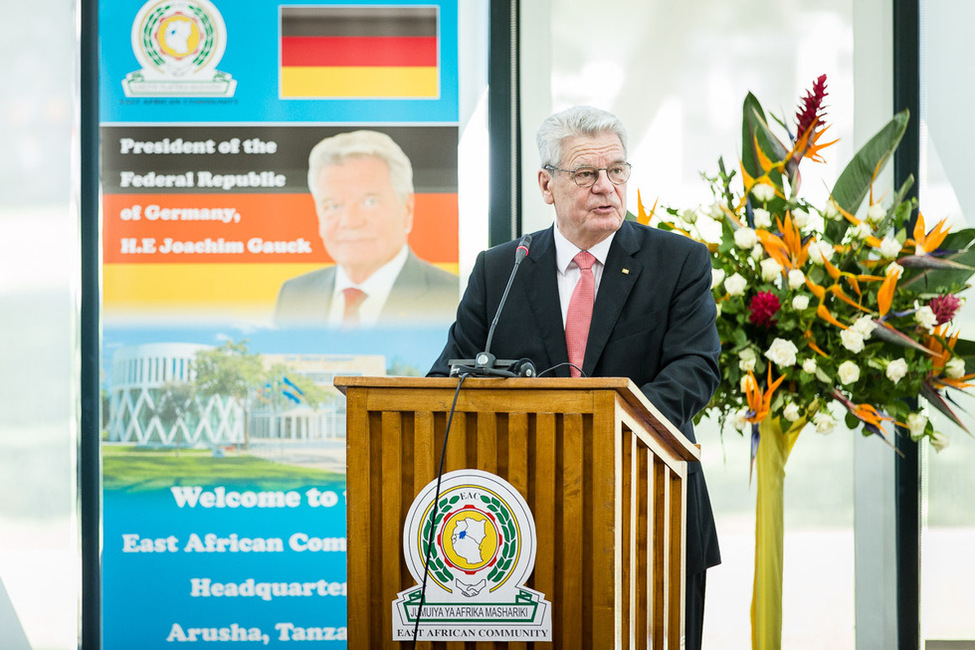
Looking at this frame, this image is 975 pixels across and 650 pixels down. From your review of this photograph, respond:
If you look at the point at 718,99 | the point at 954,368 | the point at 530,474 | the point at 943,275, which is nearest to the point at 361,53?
the point at 718,99

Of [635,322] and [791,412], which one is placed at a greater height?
[635,322]

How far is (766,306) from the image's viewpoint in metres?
3.10

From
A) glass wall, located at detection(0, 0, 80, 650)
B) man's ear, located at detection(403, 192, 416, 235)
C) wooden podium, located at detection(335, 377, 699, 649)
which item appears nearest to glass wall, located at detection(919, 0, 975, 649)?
man's ear, located at detection(403, 192, 416, 235)

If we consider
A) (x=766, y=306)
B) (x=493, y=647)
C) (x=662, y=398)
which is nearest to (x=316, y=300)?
(x=766, y=306)

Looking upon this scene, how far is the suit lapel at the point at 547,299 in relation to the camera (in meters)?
2.33

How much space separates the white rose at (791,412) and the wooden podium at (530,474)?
149 centimetres

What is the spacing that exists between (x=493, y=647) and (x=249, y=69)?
3.00 m

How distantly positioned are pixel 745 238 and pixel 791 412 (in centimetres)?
56

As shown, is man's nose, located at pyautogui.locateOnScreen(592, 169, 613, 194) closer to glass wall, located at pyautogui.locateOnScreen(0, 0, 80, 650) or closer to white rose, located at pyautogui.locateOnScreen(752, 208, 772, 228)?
white rose, located at pyautogui.locateOnScreen(752, 208, 772, 228)

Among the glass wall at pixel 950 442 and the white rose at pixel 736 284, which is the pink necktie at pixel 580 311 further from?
the glass wall at pixel 950 442

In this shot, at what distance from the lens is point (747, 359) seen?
3.14m

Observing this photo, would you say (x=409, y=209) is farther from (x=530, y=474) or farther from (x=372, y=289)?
(x=530, y=474)

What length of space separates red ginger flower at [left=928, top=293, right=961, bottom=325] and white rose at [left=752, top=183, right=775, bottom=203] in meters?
0.61

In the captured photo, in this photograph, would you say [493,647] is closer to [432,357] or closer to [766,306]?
[766,306]
